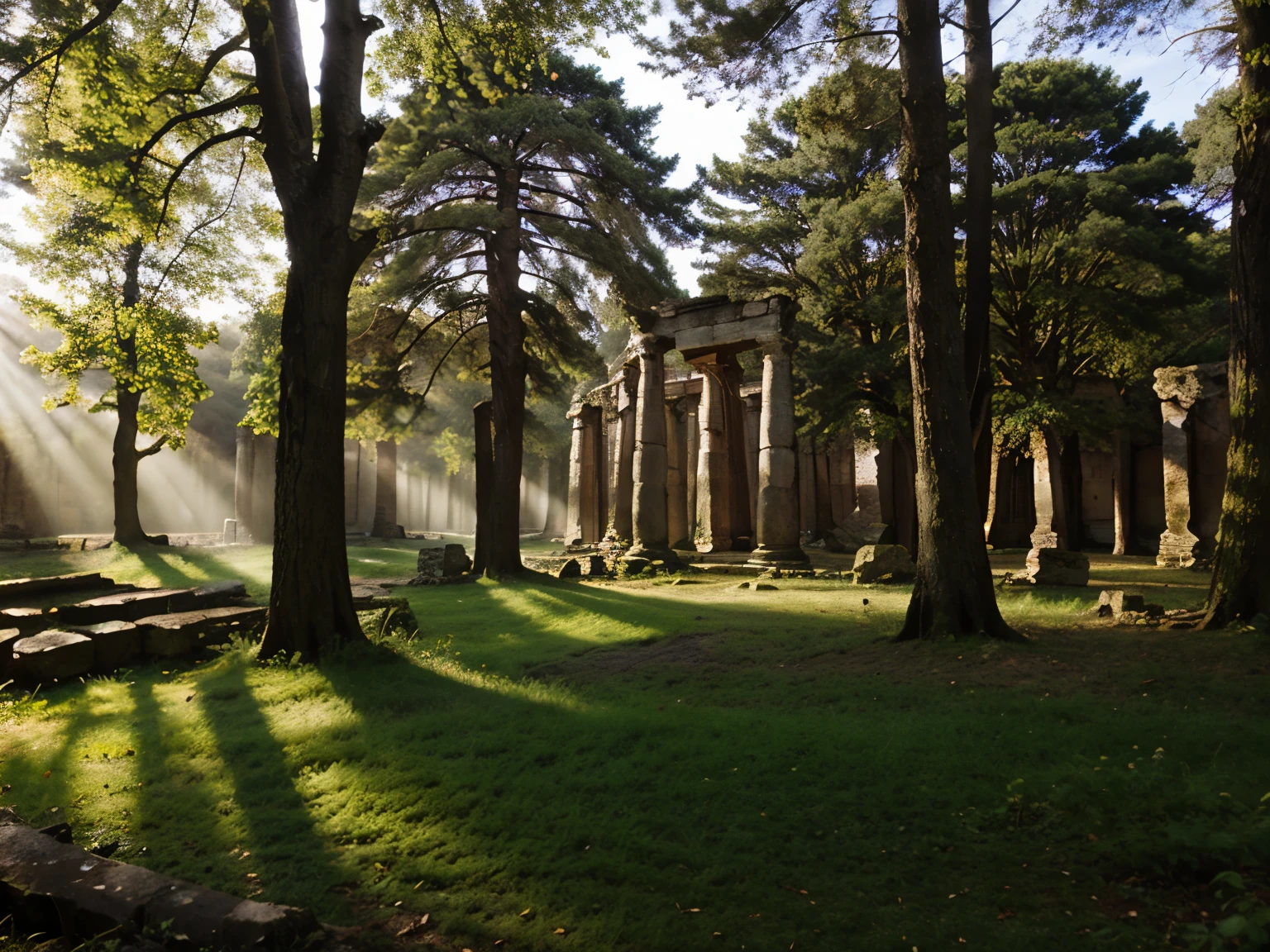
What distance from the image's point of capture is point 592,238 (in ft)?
47.0

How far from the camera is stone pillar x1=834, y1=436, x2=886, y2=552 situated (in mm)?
24906

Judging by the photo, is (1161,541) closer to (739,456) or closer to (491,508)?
(739,456)

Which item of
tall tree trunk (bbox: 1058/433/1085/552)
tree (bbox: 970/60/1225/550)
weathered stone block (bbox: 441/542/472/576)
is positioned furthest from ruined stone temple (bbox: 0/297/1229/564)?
weathered stone block (bbox: 441/542/472/576)

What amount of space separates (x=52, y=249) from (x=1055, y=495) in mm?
24606

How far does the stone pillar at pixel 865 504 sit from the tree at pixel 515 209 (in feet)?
40.9

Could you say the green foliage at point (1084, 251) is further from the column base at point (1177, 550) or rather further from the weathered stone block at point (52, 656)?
the weathered stone block at point (52, 656)

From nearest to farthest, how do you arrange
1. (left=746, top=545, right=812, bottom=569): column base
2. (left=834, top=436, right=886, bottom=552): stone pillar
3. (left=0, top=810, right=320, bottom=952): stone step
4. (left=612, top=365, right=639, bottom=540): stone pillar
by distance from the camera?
(left=0, top=810, right=320, bottom=952): stone step, (left=746, top=545, right=812, bottom=569): column base, (left=612, top=365, right=639, bottom=540): stone pillar, (left=834, top=436, right=886, bottom=552): stone pillar

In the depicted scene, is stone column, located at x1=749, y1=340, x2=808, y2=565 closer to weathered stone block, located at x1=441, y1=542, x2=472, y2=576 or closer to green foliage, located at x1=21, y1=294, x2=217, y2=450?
weathered stone block, located at x1=441, y1=542, x2=472, y2=576

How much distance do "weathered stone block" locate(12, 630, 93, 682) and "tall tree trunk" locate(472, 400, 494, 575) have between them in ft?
25.6

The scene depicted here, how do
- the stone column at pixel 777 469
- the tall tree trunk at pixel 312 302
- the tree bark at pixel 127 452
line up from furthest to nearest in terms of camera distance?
the tree bark at pixel 127 452, the stone column at pixel 777 469, the tall tree trunk at pixel 312 302

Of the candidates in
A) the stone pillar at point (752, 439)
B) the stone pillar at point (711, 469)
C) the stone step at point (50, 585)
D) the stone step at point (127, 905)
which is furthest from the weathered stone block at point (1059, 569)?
the stone step at point (50, 585)

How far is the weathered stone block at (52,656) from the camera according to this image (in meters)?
7.13

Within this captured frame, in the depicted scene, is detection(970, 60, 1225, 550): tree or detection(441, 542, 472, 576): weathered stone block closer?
detection(441, 542, 472, 576): weathered stone block

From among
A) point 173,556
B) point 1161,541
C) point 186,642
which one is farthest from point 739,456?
point 186,642
